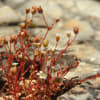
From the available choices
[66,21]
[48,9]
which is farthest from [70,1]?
[66,21]

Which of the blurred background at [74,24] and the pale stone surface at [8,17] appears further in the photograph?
the pale stone surface at [8,17]

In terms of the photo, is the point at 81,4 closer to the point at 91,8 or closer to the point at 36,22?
the point at 91,8

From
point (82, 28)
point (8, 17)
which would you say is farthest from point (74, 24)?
point (8, 17)

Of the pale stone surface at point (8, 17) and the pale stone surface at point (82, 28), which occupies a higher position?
the pale stone surface at point (8, 17)

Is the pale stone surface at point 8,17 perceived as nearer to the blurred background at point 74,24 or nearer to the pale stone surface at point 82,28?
the blurred background at point 74,24

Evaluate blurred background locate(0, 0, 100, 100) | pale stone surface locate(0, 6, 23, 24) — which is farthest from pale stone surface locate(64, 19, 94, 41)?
pale stone surface locate(0, 6, 23, 24)

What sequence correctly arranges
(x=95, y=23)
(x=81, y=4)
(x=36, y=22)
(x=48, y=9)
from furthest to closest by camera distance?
(x=81, y=4) < (x=48, y=9) < (x=95, y=23) < (x=36, y=22)

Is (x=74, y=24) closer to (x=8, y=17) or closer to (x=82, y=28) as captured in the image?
(x=82, y=28)

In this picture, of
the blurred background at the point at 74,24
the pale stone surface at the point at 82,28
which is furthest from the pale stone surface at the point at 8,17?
the pale stone surface at the point at 82,28
